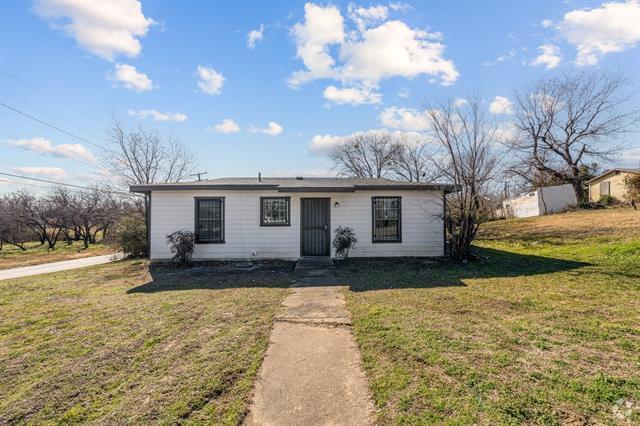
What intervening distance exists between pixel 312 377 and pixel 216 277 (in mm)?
5545

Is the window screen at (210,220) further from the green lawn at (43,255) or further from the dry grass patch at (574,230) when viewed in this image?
the dry grass patch at (574,230)

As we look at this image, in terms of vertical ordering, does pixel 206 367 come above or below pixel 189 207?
below

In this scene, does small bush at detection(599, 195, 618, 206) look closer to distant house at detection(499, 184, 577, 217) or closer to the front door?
distant house at detection(499, 184, 577, 217)

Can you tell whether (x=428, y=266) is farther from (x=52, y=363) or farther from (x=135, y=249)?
(x=135, y=249)

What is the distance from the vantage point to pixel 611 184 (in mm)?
19234

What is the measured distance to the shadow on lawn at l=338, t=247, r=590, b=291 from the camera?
22.0 ft

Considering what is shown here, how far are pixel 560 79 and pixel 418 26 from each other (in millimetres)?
22200

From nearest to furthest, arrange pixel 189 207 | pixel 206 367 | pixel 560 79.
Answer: pixel 206 367 → pixel 189 207 → pixel 560 79

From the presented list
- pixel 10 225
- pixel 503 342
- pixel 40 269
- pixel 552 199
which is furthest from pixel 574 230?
pixel 10 225

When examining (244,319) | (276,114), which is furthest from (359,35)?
(244,319)

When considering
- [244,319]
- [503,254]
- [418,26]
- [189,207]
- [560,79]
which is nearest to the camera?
[244,319]

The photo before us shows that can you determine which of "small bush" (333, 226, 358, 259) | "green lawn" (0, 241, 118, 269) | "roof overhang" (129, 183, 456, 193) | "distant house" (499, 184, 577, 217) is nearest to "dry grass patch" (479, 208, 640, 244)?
"distant house" (499, 184, 577, 217)

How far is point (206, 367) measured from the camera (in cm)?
298

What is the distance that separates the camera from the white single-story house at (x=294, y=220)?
32.2 feet
